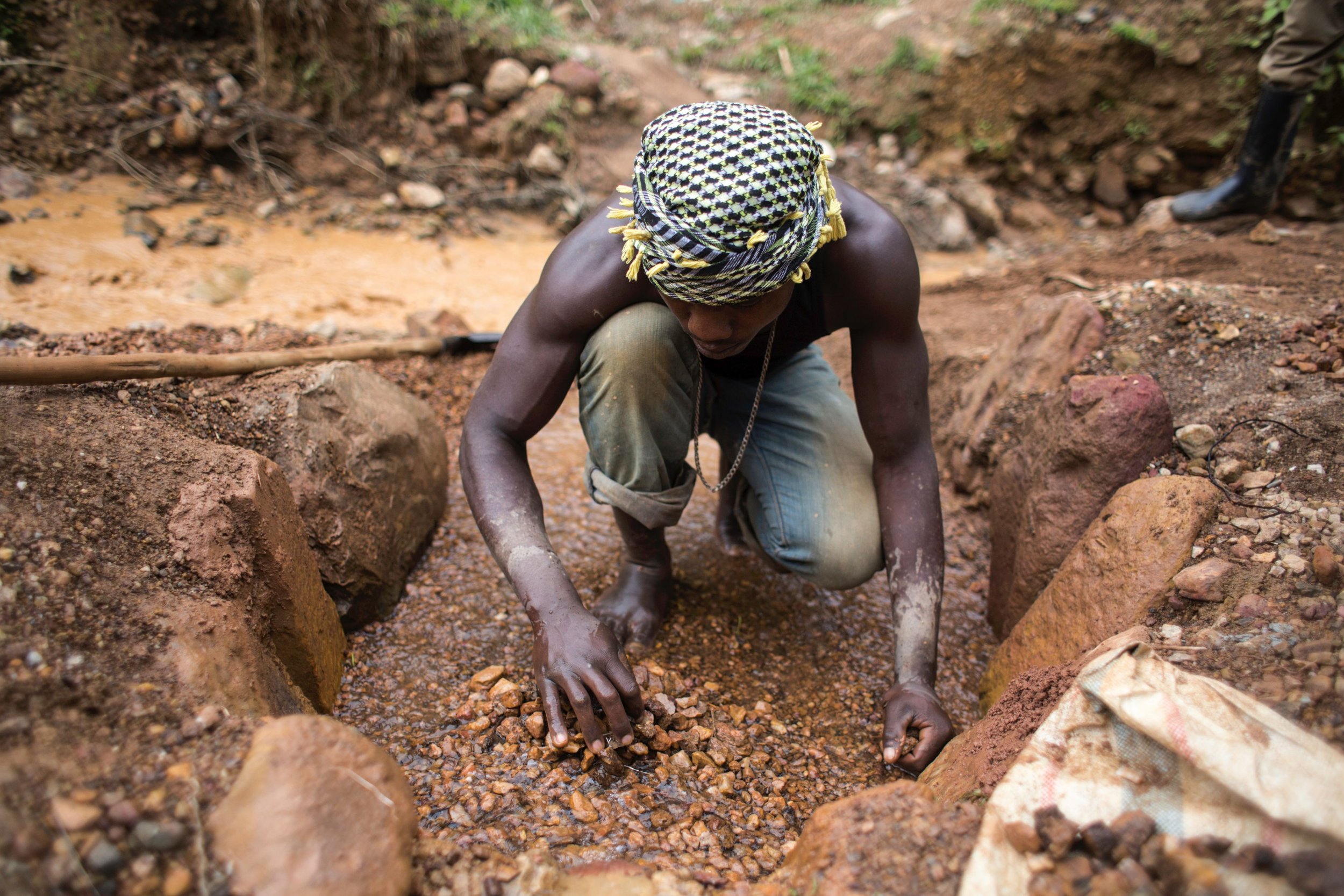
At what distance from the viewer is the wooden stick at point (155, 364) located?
1673 mm

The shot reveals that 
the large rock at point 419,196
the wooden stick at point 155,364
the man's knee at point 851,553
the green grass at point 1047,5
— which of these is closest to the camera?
the wooden stick at point 155,364

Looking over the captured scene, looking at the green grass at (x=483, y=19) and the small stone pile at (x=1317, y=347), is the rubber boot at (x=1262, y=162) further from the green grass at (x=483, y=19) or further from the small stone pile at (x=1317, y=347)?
the green grass at (x=483, y=19)

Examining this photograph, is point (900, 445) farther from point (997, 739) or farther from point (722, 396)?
point (997, 739)

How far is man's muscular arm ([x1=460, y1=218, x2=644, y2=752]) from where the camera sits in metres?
1.71

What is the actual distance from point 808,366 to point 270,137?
15.2 feet

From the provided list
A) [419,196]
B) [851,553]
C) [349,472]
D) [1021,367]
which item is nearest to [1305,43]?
[1021,367]

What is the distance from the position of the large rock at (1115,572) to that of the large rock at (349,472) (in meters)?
1.60

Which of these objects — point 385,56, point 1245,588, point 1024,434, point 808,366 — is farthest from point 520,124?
point 1245,588

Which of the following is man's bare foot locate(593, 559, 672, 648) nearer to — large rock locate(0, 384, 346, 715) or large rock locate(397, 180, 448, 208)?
large rock locate(0, 384, 346, 715)

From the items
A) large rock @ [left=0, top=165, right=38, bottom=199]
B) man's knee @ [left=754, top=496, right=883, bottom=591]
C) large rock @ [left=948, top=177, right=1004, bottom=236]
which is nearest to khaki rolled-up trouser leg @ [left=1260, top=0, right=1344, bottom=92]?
large rock @ [left=948, top=177, right=1004, bottom=236]

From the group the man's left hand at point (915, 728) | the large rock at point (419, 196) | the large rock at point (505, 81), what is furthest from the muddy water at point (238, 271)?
the man's left hand at point (915, 728)

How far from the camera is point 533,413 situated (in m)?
1.87

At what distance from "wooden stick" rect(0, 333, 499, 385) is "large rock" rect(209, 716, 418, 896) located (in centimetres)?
104

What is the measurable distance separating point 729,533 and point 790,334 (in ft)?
2.75
